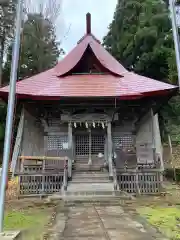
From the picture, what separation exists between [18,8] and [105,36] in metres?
30.9

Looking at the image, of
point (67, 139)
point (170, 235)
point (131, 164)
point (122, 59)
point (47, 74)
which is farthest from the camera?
point (122, 59)

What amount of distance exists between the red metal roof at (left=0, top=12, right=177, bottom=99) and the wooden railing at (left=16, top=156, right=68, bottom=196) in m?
2.73

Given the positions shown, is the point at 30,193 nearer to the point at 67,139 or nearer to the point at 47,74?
the point at 67,139

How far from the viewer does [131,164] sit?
1355 cm

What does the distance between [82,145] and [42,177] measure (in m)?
3.24

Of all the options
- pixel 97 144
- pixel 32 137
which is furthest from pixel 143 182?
pixel 32 137

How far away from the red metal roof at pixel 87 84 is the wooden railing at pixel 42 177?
2.73 meters

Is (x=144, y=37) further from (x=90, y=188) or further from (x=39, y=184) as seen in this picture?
(x=39, y=184)

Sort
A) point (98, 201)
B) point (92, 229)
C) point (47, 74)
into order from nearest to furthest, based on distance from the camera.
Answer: point (92, 229)
point (98, 201)
point (47, 74)

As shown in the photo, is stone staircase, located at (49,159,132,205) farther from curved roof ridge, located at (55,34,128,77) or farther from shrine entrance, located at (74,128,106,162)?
curved roof ridge, located at (55,34,128,77)

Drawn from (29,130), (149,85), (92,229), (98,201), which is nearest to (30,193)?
(98,201)

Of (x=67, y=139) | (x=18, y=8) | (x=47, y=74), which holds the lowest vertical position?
(x=67, y=139)

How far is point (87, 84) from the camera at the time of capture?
14.7 meters

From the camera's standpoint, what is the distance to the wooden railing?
1203 centimetres
